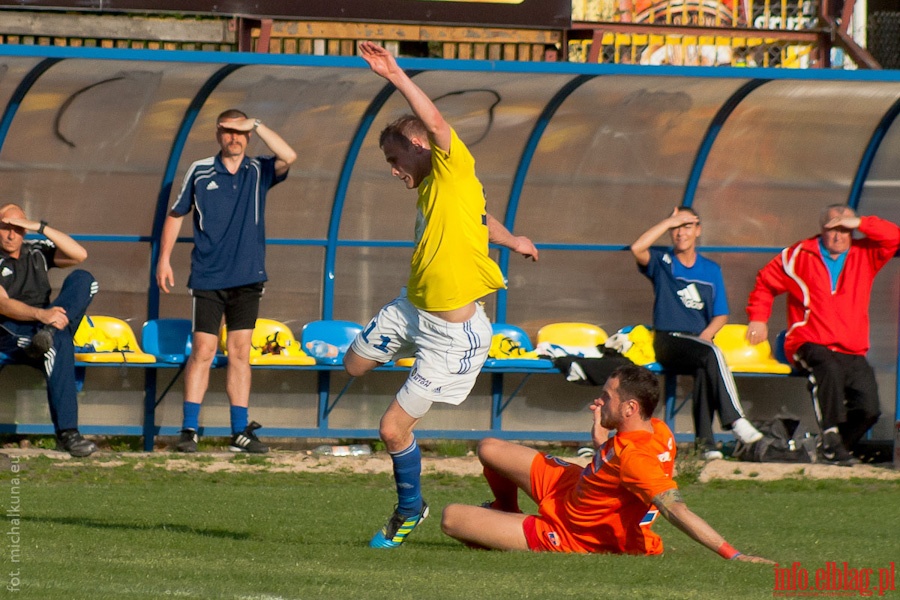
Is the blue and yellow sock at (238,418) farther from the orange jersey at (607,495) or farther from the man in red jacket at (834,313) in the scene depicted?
the orange jersey at (607,495)

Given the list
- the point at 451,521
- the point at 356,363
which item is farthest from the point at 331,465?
the point at 451,521

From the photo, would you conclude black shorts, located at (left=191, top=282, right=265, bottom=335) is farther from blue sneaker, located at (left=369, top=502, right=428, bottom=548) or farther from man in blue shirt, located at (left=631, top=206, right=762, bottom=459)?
blue sneaker, located at (left=369, top=502, right=428, bottom=548)

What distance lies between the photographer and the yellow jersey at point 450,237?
18.0 feet

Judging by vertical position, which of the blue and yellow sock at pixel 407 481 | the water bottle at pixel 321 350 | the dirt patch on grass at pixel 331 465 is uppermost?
the water bottle at pixel 321 350

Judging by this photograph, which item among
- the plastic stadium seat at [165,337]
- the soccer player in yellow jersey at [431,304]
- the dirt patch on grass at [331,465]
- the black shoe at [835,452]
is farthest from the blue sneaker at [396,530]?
the plastic stadium seat at [165,337]

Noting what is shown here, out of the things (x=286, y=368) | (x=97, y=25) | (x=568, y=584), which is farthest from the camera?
(x=97, y=25)

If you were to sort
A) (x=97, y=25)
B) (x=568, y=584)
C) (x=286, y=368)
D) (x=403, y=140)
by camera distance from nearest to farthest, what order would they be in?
(x=568, y=584)
(x=403, y=140)
(x=286, y=368)
(x=97, y=25)

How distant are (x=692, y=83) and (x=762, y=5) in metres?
7.49

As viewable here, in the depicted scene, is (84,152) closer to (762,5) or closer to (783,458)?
(783,458)

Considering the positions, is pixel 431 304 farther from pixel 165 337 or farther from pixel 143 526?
pixel 165 337

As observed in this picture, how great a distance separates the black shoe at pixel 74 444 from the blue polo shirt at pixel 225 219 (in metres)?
1.21

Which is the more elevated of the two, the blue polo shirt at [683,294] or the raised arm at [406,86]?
the raised arm at [406,86]

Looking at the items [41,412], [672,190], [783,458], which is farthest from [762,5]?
[41,412]

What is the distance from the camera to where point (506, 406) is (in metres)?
10.4
